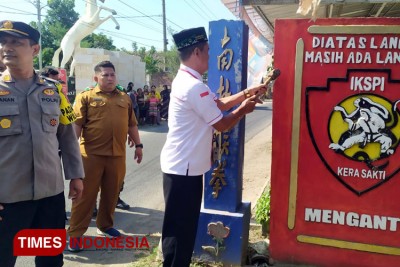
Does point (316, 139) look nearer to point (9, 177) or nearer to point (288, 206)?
point (288, 206)

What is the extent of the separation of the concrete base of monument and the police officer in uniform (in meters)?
1.18

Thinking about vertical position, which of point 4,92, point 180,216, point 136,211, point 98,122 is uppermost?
point 4,92

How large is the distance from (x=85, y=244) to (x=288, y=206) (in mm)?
2041

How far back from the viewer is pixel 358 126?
254 cm

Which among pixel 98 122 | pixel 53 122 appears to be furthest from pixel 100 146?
pixel 53 122

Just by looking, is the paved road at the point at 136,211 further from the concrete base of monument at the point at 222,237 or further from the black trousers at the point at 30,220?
the black trousers at the point at 30,220

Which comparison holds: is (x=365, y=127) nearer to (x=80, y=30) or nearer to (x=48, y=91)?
(x=48, y=91)

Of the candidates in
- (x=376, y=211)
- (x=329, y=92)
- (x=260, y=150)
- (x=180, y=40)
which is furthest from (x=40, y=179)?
(x=260, y=150)

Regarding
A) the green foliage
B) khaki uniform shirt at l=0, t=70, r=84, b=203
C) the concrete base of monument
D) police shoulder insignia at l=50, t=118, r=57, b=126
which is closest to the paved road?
the concrete base of monument

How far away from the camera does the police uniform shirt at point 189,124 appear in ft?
7.56

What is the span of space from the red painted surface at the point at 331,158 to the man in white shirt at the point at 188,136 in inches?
16.1

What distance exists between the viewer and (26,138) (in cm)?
208

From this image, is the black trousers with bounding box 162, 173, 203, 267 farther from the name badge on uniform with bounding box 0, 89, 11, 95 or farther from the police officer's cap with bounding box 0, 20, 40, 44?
the police officer's cap with bounding box 0, 20, 40, 44

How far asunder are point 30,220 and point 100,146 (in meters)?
1.45
